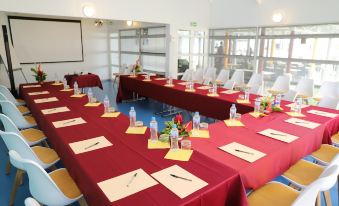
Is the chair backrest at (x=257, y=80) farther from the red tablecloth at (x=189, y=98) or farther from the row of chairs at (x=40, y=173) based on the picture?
the row of chairs at (x=40, y=173)

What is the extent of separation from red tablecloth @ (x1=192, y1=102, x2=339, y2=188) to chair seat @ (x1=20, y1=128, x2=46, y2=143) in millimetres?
2106

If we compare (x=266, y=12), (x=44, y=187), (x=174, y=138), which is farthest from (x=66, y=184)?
(x=266, y=12)

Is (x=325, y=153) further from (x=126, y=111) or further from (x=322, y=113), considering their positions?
(x=126, y=111)

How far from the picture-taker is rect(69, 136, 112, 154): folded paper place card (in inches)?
78.4

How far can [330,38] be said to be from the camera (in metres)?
5.50

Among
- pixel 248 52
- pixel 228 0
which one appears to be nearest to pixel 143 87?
pixel 248 52

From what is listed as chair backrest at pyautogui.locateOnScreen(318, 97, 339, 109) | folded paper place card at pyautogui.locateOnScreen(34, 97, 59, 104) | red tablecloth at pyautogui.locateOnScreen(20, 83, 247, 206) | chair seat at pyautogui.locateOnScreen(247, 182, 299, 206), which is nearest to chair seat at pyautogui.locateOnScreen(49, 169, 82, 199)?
red tablecloth at pyautogui.locateOnScreen(20, 83, 247, 206)

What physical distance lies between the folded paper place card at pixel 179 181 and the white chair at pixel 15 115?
2.62m

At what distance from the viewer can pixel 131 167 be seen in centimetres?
168

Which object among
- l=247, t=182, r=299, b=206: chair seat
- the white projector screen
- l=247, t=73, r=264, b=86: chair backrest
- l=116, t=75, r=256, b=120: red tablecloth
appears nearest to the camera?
l=247, t=182, r=299, b=206: chair seat

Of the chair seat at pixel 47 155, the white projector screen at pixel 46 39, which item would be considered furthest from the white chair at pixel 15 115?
the white projector screen at pixel 46 39

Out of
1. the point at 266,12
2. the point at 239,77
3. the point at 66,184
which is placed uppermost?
the point at 266,12

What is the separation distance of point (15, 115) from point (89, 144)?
189cm

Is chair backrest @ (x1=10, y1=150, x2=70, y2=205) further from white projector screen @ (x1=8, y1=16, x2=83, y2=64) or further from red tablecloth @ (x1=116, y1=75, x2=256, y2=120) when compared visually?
white projector screen @ (x1=8, y1=16, x2=83, y2=64)
